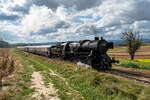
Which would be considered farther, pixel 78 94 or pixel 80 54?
pixel 80 54

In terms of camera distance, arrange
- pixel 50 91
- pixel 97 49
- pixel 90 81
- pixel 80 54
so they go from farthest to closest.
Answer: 1. pixel 80 54
2. pixel 97 49
3. pixel 90 81
4. pixel 50 91

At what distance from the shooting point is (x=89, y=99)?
6289 mm

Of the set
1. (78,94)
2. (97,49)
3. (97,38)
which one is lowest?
(78,94)

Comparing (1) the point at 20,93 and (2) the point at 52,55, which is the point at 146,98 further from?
(2) the point at 52,55

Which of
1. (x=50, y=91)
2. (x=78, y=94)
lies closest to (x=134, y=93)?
(x=78, y=94)

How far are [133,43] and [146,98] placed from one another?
2226 cm

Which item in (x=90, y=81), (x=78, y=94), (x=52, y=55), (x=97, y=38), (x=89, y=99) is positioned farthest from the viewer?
(x=52, y=55)

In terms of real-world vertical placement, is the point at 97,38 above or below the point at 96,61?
above

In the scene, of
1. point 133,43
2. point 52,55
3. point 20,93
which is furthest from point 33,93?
point 133,43

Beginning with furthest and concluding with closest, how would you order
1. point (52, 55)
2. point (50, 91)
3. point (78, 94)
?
point (52, 55)
point (50, 91)
point (78, 94)

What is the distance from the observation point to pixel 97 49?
13859 mm

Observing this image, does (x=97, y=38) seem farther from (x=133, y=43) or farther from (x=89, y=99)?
(x=133, y=43)

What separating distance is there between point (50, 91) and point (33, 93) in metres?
1.06

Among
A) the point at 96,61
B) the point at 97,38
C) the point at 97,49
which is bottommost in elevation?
the point at 96,61
